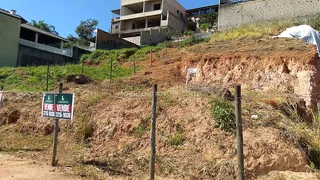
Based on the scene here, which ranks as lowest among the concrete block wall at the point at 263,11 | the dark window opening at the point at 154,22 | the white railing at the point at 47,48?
the white railing at the point at 47,48

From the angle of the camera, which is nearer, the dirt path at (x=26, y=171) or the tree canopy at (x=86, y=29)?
the dirt path at (x=26, y=171)

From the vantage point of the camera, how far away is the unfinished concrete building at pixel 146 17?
35906mm

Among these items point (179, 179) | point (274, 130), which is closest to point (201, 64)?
point (274, 130)

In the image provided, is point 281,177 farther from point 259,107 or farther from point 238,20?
point 238,20

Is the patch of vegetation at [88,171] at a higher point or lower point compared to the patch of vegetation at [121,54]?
lower

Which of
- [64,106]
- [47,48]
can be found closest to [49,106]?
[64,106]

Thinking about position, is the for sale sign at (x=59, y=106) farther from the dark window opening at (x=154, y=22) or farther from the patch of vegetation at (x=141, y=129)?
the dark window opening at (x=154, y=22)

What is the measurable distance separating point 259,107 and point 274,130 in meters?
1.66

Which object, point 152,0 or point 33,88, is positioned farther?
point 152,0

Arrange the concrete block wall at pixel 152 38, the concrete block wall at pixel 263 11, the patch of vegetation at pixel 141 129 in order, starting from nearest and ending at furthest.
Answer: the patch of vegetation at pixel 141 129 < the concrete block wall at pixel 263 11 < the concrete block wall at pixel 152 38


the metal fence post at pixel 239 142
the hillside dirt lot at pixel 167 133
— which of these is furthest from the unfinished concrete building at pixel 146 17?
the metal fence post at pixel 239 142

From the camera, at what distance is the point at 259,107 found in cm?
825

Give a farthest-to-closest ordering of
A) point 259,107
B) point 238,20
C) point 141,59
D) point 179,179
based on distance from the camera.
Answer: point 238,20
point 141,59
point 259,107
point 179,179

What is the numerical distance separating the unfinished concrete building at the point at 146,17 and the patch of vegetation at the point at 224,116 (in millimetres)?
27690
